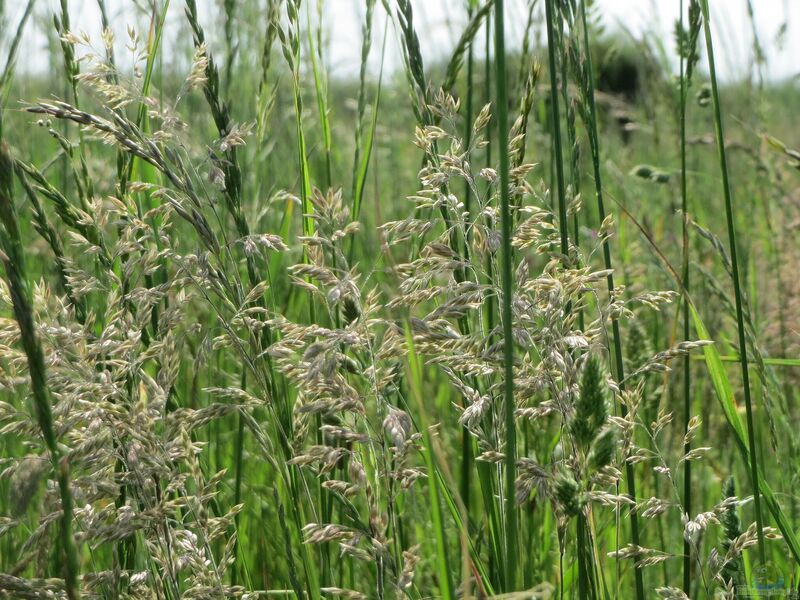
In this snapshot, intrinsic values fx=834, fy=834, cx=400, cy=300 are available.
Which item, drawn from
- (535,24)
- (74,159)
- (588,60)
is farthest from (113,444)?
(535,24)

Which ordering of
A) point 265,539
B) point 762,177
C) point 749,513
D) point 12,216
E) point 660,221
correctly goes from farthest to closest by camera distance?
point 660,221 < point 762,177 < point 749,513 < point 265,539 < point 12,216

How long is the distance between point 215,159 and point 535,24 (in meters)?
1.25

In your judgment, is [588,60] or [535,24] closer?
[588,60]

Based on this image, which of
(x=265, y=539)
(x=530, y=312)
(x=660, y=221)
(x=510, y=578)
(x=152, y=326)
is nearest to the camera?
(x=510, y=578)

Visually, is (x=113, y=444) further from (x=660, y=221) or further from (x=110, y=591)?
(x=660, y=221)

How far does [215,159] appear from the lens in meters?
1.07

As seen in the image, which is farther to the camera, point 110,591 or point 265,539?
point 265,539

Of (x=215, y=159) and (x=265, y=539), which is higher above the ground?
(x=215, y=159)

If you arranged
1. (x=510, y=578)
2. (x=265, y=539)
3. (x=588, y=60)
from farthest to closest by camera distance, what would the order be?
(x=265, y=539) → (x=588, y=60) → (x=510, y=578)

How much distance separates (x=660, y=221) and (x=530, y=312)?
2.65 m

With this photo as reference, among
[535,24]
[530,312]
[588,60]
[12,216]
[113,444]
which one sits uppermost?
[535,24]

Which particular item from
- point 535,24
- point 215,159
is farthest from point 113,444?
point 535,24

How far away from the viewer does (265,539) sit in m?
1.69

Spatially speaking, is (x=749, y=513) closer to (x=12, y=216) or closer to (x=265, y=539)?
(x=265, y=539)
